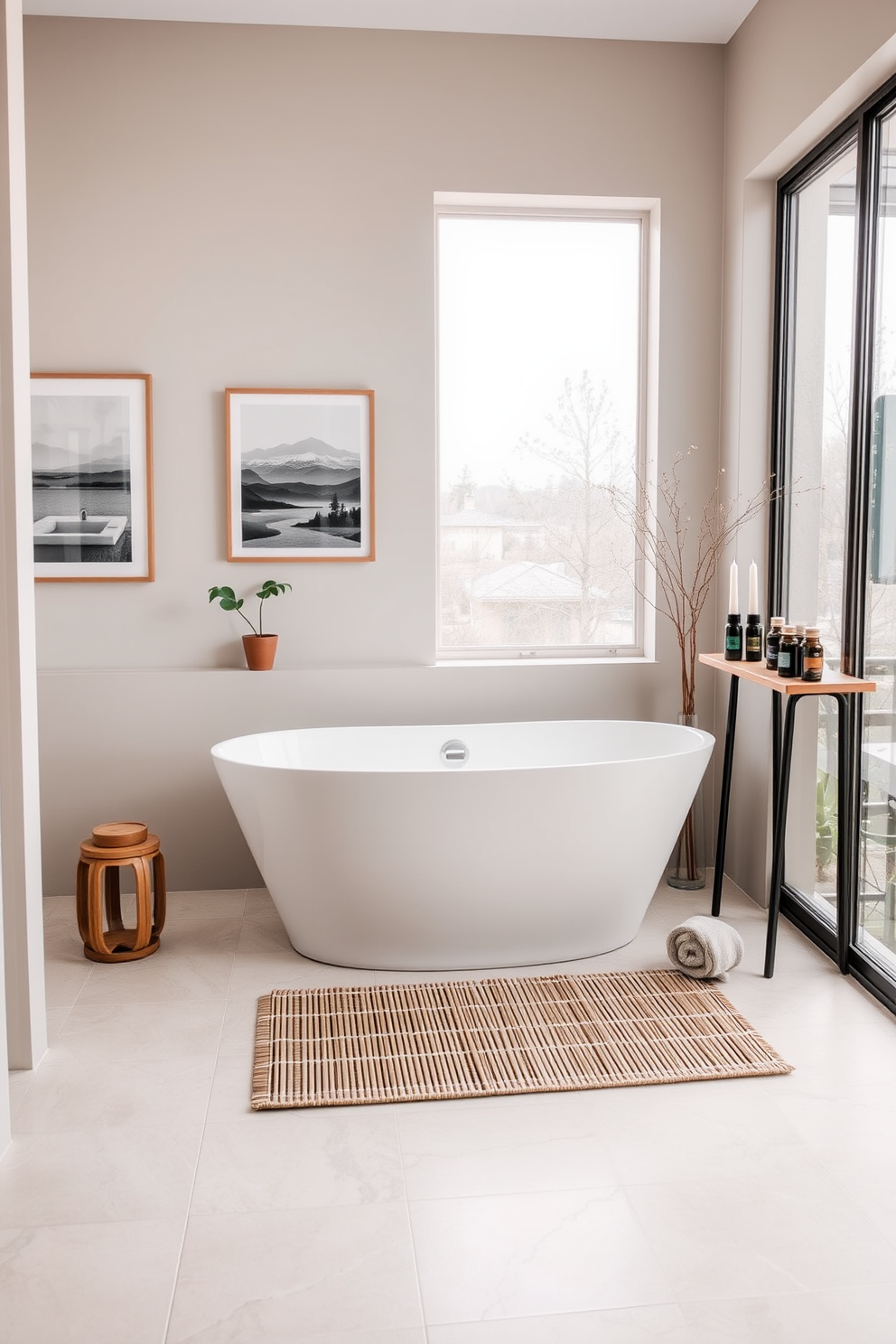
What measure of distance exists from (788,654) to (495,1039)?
4.53ft

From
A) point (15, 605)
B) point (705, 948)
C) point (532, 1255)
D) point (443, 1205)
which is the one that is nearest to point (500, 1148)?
point (443, 1205)

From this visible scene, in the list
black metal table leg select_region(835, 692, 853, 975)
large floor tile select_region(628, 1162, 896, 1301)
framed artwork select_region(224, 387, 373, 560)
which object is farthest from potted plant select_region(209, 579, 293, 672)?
large floor tile select_region(628, 1162, 896, 1301)

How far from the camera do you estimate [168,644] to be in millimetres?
4113

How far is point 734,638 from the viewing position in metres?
3.68

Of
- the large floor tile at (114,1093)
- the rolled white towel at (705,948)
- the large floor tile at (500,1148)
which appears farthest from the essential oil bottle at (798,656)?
the large floor tile at (114,1093)

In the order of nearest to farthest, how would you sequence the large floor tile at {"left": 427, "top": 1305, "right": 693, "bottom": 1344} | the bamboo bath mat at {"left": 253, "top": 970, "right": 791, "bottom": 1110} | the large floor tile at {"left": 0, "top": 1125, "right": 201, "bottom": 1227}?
the large floor tile at {"left": 427, "top": 1305, "right": 693, "bottom": 1344} < the large floor tile at {"left": 0, "top": 1125, "right": 201, "bottom": 1227} < the bamboo bath mat at {"left": 253, "top": 970, "right": 791, "bottom": 1110}

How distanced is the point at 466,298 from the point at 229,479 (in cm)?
118

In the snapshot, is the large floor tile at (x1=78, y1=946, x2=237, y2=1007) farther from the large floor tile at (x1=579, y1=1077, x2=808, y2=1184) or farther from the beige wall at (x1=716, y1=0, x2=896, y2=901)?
the beige wall at (x1=716, y1=0, x2=896, y2=901)

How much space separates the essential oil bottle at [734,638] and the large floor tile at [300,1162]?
6.27 feet

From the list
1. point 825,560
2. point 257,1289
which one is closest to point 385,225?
point 825,560

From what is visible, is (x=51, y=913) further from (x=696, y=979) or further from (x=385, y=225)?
(x=385, y=225)

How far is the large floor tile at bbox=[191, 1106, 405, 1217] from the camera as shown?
2.21m

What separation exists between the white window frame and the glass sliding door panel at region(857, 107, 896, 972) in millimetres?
1190

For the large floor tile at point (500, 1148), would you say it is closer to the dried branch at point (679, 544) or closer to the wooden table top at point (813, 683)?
the wooden table top at point (813, 683)
